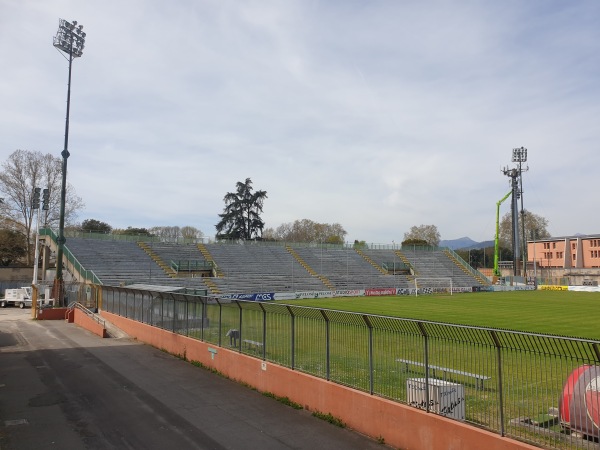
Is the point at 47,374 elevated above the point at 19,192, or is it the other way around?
the point at 19,192

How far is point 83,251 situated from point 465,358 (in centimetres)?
4933

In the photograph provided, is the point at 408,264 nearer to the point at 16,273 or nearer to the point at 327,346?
the point at 16,273

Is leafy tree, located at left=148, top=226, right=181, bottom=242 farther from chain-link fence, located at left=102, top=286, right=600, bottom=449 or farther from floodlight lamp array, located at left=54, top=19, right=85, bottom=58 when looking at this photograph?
chain-link fence, located at left=102, top=286, right=600, bottom=449

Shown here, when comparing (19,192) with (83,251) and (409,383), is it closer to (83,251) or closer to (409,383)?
(83,251)

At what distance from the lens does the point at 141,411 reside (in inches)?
428

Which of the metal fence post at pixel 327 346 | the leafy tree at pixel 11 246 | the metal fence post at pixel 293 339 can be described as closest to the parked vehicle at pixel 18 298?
the leafy tree at pixel 11 246

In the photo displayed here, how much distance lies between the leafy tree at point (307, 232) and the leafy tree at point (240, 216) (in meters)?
34.1

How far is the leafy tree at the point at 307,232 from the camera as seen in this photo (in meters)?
135

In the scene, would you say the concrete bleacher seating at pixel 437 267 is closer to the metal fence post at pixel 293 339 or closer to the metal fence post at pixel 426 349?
the metal fence post at pixel 293 339

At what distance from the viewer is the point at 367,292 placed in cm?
6003

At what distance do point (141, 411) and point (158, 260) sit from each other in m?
45.7

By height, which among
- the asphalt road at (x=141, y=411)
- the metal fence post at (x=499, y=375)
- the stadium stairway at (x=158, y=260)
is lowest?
the asphalt road at (x=141, y=411)

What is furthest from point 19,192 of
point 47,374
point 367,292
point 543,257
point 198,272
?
point 543,257

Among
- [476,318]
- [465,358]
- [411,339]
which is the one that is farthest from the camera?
[476,318]
